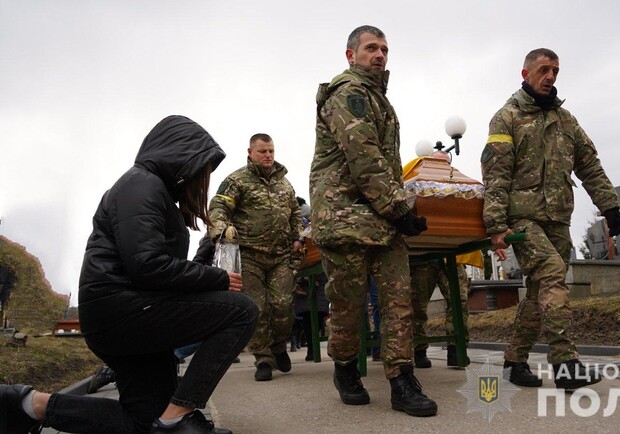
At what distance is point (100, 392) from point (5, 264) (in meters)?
8.58

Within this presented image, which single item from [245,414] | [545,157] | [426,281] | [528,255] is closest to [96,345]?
[245,414]

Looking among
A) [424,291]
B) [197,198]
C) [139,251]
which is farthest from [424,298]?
[139,251]

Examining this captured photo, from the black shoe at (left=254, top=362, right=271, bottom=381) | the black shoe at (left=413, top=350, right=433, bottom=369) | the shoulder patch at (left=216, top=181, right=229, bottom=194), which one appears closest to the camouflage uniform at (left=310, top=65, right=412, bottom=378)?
the black shoe at (left=254, top=362, right=271, bottom=381)

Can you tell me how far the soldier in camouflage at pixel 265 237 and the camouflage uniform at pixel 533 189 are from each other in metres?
2.58

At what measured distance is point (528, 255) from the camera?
426cm

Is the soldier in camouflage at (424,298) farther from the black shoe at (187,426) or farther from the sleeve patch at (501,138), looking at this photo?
the black shoe at (187,426)

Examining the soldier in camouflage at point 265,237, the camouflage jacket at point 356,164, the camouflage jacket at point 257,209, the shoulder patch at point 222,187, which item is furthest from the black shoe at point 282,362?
the camouflage jacket at point 356,164

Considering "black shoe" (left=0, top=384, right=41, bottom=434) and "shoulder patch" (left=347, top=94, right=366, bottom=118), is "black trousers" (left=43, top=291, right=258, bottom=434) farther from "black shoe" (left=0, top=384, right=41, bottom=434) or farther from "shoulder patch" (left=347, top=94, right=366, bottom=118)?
"shoulder patch" (left=347, top=94, right=366, bottom=118)

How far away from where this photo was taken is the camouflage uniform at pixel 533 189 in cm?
430

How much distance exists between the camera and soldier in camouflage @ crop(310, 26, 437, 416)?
3633 mm

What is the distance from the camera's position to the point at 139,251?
8.07 ft

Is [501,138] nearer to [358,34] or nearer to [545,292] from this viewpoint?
[545,292]

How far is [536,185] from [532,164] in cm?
17

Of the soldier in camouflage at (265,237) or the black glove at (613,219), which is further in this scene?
the soldier in camouflage at (265,237)
